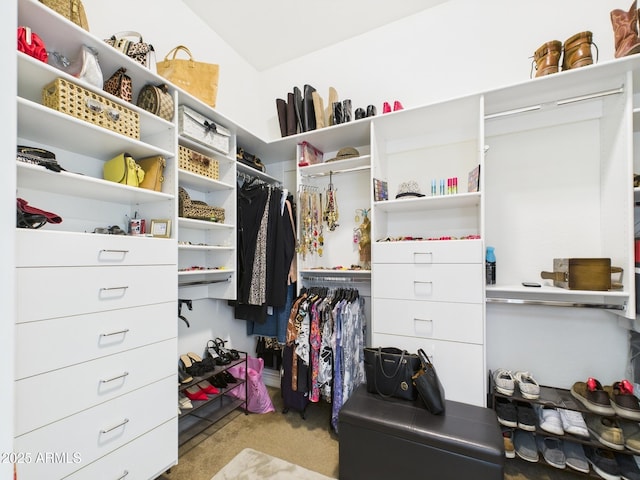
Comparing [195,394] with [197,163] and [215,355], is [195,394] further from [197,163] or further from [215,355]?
[197,163]

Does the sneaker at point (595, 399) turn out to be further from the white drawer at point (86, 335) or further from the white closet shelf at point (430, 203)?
the white drawer at point (86, 335)

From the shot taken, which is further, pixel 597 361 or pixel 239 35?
pixel 239 35

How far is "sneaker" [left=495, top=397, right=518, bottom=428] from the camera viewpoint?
1.57 meters

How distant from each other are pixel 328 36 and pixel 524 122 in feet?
5.88

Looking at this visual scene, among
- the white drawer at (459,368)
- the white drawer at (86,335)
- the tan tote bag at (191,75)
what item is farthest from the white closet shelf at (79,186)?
the white drawer at (459,368)

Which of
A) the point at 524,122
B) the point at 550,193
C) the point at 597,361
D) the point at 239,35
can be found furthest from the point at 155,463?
the point at 239,35

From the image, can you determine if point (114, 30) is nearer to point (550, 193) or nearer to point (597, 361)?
point (550, 193)

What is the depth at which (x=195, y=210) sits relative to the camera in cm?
187

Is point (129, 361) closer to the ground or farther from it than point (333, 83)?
closer to the ground

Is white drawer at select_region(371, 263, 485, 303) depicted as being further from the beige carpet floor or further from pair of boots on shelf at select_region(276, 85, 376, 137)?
pair of boots on shelf at select_region(276, 85, 376, 137)

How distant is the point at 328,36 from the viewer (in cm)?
250

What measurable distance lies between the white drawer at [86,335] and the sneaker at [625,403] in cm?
236

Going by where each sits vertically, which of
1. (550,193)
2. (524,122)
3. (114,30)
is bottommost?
(550,193)

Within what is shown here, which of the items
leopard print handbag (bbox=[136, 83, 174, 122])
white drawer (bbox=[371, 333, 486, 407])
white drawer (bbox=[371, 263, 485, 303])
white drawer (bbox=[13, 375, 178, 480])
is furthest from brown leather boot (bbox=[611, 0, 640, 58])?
white drawer (bbox=[13, 375, 178, 480])
